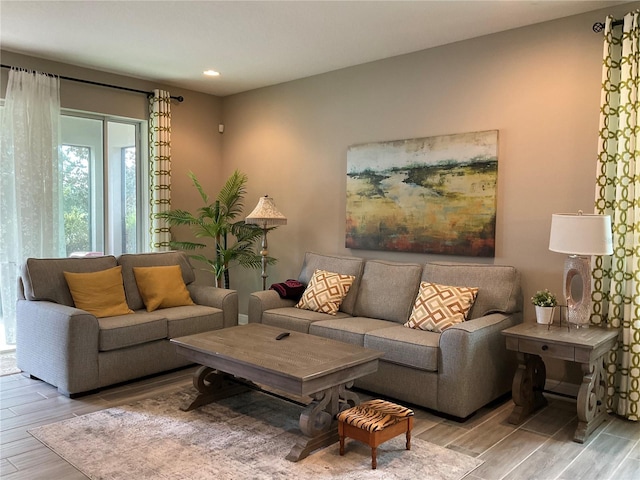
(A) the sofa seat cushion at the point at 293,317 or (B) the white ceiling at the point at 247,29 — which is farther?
(A) the sofa seat cushion at the point at 293,317

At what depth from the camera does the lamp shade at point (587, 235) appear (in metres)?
3.16

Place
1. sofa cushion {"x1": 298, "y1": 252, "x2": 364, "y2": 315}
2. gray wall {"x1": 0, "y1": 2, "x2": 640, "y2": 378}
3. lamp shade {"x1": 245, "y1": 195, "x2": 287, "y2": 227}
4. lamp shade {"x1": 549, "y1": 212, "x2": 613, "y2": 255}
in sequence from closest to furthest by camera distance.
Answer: lamp shade {"x1": 549, "y1": 212, "x2": 613, "y2": 255} < gray wall {"x1": 0, "y1": 2, "x2": 640, "y2": 378} < sofa cushion {"x1": 298, "y1": 252, "x2": 364, "y2": 315} < lamp shade {"x1": 245, "y1": 195, "x2": 287, "y2": 227}

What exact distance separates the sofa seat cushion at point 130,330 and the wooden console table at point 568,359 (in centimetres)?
267

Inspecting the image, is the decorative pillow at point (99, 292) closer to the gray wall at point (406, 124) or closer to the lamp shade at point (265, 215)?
the lamp shade at point (265, 215)

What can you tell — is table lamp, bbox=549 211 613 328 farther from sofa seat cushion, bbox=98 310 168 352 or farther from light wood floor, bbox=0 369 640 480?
sofa seat cushion, bbox=98 310 168 352

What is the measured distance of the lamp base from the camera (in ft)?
11.0

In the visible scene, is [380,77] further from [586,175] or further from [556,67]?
[586,175]

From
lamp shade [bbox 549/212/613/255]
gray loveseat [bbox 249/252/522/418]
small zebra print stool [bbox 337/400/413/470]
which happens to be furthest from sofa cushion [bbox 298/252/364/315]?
lamp shade [bbox 549/212/613/255]

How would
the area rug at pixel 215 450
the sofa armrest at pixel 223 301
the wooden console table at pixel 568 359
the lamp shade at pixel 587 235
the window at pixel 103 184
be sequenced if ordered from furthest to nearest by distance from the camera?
the window at pixel 103 184
the sofa armrest at pixel 223 301
the lamp shade at pixel 587 235
the wooden console table at pixel 568 359
the area rug at pixel 215 450

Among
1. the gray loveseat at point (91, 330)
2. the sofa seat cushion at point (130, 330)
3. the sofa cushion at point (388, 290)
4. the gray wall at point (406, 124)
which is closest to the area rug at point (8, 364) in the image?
the gray loveseat at point (91, 330)

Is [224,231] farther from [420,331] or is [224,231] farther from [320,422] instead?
[320,422]

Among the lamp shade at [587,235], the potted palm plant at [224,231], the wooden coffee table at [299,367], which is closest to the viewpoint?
the wooden coffee table at [299,367]

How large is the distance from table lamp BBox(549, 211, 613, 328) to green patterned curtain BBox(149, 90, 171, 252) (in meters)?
4.10

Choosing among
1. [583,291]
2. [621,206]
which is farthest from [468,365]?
[621,206]
